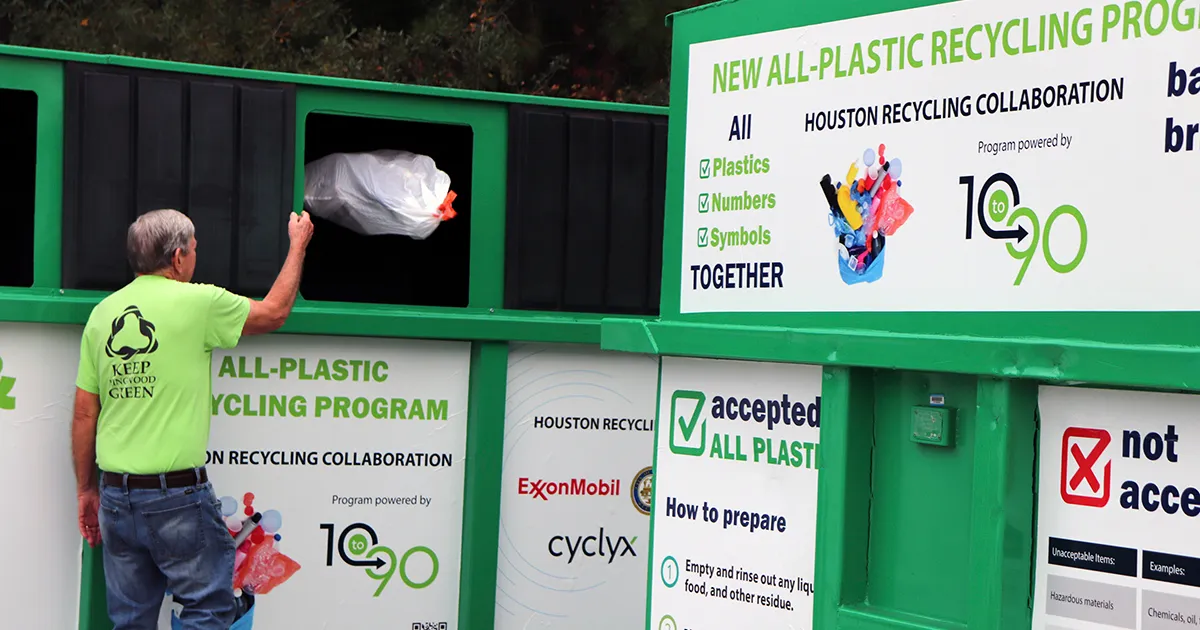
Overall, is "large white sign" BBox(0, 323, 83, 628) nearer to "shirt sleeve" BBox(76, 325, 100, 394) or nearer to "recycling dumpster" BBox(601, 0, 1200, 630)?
"shirt sleeve" BBox(76, 325, 100, 394)

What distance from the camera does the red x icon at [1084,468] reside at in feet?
8.86

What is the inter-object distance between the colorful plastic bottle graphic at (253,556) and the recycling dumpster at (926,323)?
66.2 inches

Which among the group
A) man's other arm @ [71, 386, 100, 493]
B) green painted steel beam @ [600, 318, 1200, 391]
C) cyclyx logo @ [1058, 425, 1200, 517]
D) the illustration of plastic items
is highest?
the illustration of plastic items

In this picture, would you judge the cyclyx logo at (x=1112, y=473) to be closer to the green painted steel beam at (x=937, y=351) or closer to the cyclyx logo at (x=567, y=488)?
the green painted steel beam at (x=937, y=351)

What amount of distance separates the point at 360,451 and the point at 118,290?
3.28 ft

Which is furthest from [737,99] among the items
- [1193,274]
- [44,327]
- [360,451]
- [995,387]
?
[44,327]

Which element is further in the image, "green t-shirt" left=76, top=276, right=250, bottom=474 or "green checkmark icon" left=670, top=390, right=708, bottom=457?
"green t-shirt" left=76, top=276, right=250, bottom=474

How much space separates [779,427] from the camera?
3.36 metres

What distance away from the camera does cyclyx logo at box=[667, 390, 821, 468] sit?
3.29 m

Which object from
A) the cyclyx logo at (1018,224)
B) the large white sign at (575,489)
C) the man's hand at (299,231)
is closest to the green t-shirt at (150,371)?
the man's hand at (299,231)

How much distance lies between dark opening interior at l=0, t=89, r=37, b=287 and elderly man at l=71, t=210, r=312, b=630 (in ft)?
3.62

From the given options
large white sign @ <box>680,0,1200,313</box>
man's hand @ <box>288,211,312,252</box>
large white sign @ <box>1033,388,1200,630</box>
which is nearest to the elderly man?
man's hand @ <box>288,211,312,252</box>

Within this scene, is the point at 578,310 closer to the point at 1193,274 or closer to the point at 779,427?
the point at 779,427

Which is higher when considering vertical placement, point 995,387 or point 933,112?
point 933,112
